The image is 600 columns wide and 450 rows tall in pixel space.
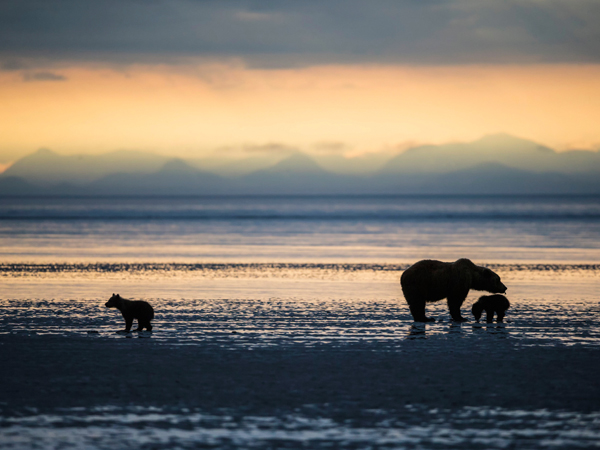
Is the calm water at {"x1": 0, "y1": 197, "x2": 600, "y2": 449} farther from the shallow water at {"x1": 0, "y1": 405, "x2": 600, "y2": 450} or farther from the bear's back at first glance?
the bear's back

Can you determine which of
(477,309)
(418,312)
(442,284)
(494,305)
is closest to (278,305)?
(418,312)

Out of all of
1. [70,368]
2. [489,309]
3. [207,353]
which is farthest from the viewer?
[489,309]

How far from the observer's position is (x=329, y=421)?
29.8 ft

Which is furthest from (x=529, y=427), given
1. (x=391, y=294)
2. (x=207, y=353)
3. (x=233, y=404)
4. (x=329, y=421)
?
(x=391, y=294)

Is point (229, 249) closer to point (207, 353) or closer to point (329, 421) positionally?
point (207, 353)

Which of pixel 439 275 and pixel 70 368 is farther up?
pixel 439 275

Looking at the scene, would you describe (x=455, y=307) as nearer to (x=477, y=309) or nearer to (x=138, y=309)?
(x=477, y=309)

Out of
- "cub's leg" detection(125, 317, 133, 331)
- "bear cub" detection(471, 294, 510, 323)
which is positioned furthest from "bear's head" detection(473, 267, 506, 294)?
"cub's leg" detection(125, 317, 133, 331)

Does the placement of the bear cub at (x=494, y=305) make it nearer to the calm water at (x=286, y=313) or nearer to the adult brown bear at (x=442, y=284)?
the calm water at (x=286, y=313)

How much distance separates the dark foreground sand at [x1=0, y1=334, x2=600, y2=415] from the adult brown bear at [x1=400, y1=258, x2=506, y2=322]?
9.35ft

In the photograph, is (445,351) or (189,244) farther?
(189,244)

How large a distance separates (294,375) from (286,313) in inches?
241

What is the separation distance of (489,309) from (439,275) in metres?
1.54

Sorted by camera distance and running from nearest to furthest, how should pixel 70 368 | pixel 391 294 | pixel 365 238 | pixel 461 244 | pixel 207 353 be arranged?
1. pixel 70 368
2. pixel 207 353
3. pixel 391 294
4. pixel 461 244
5. pixel 365 238
